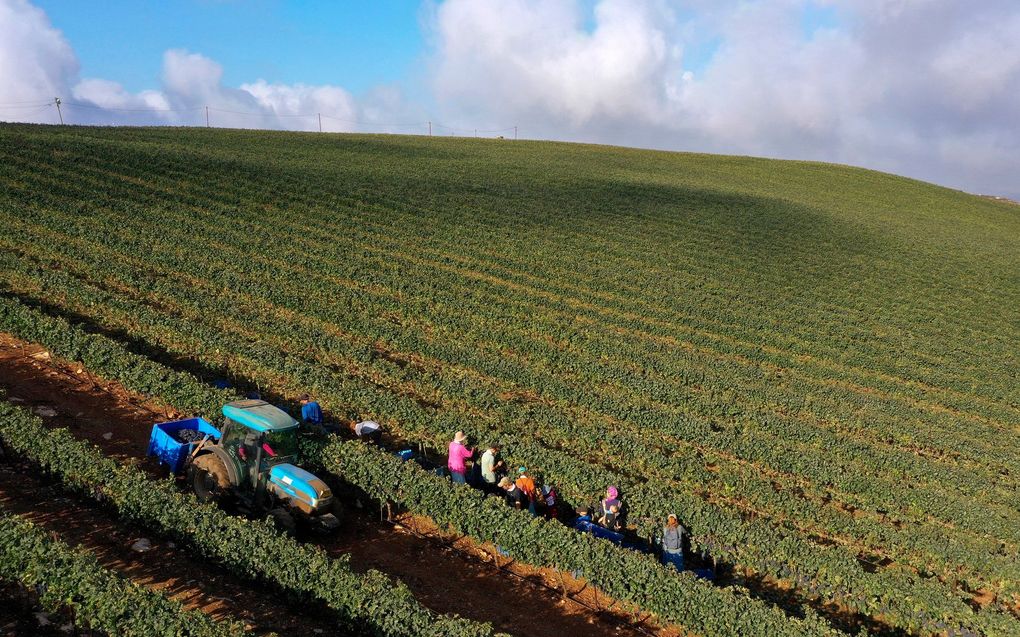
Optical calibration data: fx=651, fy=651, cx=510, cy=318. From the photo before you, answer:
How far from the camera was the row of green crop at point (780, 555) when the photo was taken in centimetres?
1016

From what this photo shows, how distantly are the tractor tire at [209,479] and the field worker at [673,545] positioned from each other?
751 cm

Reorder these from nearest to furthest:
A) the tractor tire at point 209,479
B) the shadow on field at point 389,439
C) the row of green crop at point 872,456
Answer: the shadow on field at point 389,439 < the tractor tire at point 209,479 < the row of green crop at point 872,456

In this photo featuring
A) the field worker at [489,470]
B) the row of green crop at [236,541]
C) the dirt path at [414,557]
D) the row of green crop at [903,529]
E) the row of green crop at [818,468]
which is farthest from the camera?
the row of green crop at [818,468]

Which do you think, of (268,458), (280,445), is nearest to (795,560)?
(280,445)

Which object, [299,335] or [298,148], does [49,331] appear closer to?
[299,335]

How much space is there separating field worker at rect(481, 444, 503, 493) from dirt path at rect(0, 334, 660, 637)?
1.68 m

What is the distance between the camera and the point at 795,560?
11.1 meters

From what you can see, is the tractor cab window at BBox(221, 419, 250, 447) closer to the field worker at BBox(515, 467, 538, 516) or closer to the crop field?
the crop field

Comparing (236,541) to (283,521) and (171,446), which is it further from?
(171,446)

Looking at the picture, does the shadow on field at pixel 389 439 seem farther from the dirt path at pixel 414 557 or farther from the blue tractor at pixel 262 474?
the blue tractor at pixel 262 474

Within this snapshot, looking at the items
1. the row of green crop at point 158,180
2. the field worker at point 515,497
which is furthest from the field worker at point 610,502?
the row of green crop at point 158,180

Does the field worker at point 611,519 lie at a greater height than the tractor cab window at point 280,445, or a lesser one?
lesser

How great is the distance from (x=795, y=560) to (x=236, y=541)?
9.02 metres

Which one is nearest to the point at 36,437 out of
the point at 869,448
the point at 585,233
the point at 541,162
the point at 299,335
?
the point at 299,335
